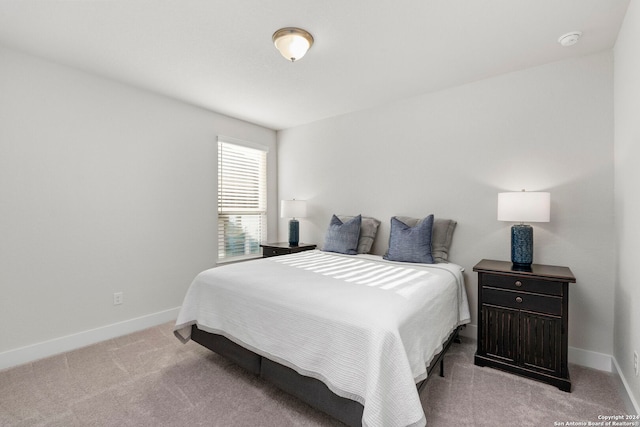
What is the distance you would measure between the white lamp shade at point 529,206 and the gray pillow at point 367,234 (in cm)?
146

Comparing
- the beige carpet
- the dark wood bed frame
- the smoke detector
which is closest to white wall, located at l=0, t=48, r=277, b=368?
the beige carpet

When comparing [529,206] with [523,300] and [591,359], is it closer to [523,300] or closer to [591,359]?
[523,300]

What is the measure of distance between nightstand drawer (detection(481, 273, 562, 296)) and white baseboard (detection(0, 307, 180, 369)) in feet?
10.9

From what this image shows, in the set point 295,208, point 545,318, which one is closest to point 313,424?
point 545,318

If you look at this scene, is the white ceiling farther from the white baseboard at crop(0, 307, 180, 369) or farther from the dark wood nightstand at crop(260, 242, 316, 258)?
the white baseboard at crop(0, 307, 180, 369)

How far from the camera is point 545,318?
6.84 ft

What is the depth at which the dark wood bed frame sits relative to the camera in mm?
1479

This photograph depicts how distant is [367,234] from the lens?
11.5 feet

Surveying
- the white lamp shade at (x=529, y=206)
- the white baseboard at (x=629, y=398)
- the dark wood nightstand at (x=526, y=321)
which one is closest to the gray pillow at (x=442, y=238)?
the dark wood nightstand at (x=526, y=321)

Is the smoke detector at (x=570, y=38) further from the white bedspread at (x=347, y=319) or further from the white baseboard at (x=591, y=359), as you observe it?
the white baseboard at (x=591, y=359)

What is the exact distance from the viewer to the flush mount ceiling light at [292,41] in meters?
2.06

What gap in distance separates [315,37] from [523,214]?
2.10 m

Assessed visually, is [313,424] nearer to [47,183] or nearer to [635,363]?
[635,363]

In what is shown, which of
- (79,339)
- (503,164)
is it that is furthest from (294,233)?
(503,164)
